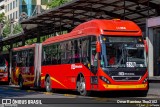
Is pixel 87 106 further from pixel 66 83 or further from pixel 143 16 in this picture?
pixel 143 16

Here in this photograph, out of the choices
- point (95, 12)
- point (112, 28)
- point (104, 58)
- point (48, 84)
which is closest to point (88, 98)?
point (104, 58)

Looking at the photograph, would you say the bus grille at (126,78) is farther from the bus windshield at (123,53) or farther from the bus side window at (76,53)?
the bus side window at (76,53)

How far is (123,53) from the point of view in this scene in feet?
60.5

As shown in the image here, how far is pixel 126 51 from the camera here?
1853cm

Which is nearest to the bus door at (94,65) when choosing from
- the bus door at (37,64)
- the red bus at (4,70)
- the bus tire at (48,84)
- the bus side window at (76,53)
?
the bus side window at (76,53)

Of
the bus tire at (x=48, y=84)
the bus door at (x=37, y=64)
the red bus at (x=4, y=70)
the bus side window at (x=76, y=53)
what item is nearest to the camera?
the bus side window at (x=76, y=53)

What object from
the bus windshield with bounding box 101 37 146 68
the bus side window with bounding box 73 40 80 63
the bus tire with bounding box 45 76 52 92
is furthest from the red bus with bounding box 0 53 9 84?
→ the bus windshield with bounding box 101 37 146 68

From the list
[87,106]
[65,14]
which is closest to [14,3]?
[65,14]

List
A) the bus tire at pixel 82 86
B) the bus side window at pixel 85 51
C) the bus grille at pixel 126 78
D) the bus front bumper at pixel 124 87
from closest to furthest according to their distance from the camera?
1. the bus front bumper at pixel 124 87
2. the bus grille at pixel 126 78
3. the bus side window at pixel 85 51
4. the bus tire at pixel 82 86

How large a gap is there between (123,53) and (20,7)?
9474cm

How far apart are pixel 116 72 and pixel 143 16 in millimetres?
14421

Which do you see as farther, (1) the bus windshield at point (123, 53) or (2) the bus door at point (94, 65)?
(2) the bus door at point (94, 65)

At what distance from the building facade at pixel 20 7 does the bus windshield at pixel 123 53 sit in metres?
86.7

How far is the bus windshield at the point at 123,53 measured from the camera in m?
18.3
